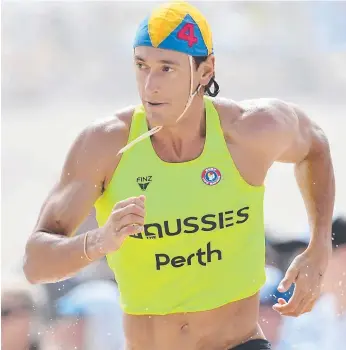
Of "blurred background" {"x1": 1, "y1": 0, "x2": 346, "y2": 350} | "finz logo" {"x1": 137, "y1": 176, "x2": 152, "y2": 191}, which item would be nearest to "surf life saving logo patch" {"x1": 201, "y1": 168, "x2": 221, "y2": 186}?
"finz logo" {"x1": 137, "y1": 176, "x2": 152, "y2": 191}

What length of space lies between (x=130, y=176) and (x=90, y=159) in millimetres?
99

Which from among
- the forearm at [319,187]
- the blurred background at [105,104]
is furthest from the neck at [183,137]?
the blurred background at [105,104]

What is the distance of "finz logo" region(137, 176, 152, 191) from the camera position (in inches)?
87.0

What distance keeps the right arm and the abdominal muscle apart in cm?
30

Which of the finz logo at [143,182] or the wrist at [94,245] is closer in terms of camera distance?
the wrist at [94,245]

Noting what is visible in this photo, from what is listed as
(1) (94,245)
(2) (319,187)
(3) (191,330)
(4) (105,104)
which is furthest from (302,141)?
(4) (105,104)

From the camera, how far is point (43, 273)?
2.06m

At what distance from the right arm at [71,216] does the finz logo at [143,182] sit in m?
0.07

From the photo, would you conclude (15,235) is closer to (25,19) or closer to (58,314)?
(58,314)

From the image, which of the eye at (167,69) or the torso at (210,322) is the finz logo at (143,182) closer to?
the torso at (210,322)

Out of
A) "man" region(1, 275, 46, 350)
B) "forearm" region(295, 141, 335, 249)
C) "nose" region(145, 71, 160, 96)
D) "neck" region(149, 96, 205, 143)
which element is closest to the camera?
"nose" region(145, 71, 160, 96)

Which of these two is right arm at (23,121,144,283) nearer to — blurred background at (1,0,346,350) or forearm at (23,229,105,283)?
forearm at (23,229,105,283)

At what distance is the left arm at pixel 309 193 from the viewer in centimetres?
236

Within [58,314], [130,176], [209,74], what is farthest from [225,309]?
[58,314]
